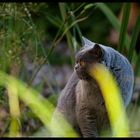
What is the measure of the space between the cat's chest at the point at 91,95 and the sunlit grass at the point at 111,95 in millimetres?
38

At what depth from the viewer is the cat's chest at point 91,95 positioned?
7.14 ft

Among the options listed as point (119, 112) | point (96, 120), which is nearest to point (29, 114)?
point (96, 120)

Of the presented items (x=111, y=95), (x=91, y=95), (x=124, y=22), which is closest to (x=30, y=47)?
(x=124, y=22)

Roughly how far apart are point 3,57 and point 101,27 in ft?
10.4

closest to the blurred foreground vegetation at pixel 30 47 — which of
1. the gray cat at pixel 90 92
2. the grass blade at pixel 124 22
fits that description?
the grass blade at pixel 124 22

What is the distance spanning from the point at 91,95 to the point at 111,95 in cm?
16

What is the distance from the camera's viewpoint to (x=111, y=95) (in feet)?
6.72

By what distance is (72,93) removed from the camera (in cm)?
232

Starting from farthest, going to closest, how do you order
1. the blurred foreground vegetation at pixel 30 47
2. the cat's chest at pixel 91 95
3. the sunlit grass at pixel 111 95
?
1. the blurred foreground vegetation at pixel 30 47
2. the cat's chest at pixel 91 95
3. the sunlit grass at pixel 111 95

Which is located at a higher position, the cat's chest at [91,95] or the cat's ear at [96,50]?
the cat's ear at [96,50]

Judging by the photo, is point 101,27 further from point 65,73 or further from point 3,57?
point 3,57

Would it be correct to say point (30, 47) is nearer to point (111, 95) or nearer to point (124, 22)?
point (124, 22)

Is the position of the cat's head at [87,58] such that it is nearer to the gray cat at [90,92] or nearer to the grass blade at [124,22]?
the gray cat at [90,92]

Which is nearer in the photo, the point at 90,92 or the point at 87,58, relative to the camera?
the point at 87,58
